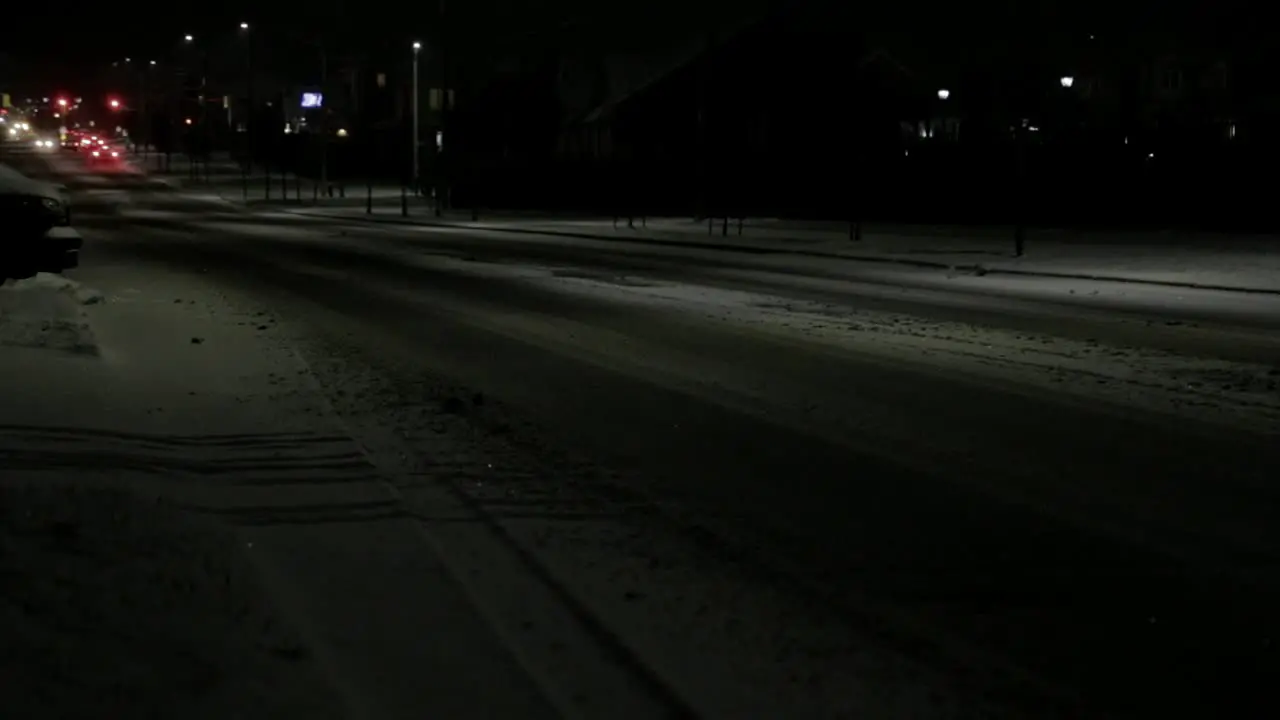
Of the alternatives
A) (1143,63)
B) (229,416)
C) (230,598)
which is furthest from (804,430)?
(1143,63)

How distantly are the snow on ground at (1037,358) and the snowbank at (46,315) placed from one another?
7835mm

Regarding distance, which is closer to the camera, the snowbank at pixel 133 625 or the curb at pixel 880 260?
the snowbank at pixel 133 625

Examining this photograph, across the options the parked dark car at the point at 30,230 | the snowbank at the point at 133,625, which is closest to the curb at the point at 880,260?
the parked dark car at the point at 30,230

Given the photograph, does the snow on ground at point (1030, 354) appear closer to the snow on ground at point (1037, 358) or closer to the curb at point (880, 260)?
the snow on ground at point (1037, 358)

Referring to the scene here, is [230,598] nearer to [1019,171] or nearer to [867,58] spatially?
[1019,171]

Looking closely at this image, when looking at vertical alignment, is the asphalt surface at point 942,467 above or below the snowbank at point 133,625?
below

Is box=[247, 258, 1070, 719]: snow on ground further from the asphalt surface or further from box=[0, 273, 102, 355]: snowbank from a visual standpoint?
box=[0, 273, 102, 355]: snowbank

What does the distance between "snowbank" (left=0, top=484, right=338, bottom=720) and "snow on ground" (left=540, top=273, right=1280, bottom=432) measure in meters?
8.35

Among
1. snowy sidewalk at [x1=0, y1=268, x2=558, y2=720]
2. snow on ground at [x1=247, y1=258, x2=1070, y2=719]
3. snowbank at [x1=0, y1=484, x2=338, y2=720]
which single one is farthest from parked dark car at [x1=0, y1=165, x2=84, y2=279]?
snowbank at [x1=0, y1=484, x2=338, y2=720]

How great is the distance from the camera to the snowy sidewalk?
238 inches

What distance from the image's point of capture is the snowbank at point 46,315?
54.9 feet

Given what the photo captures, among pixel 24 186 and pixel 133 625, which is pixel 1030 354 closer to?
pixel 133 625

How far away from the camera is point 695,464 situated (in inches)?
445

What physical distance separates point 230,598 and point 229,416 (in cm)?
599
